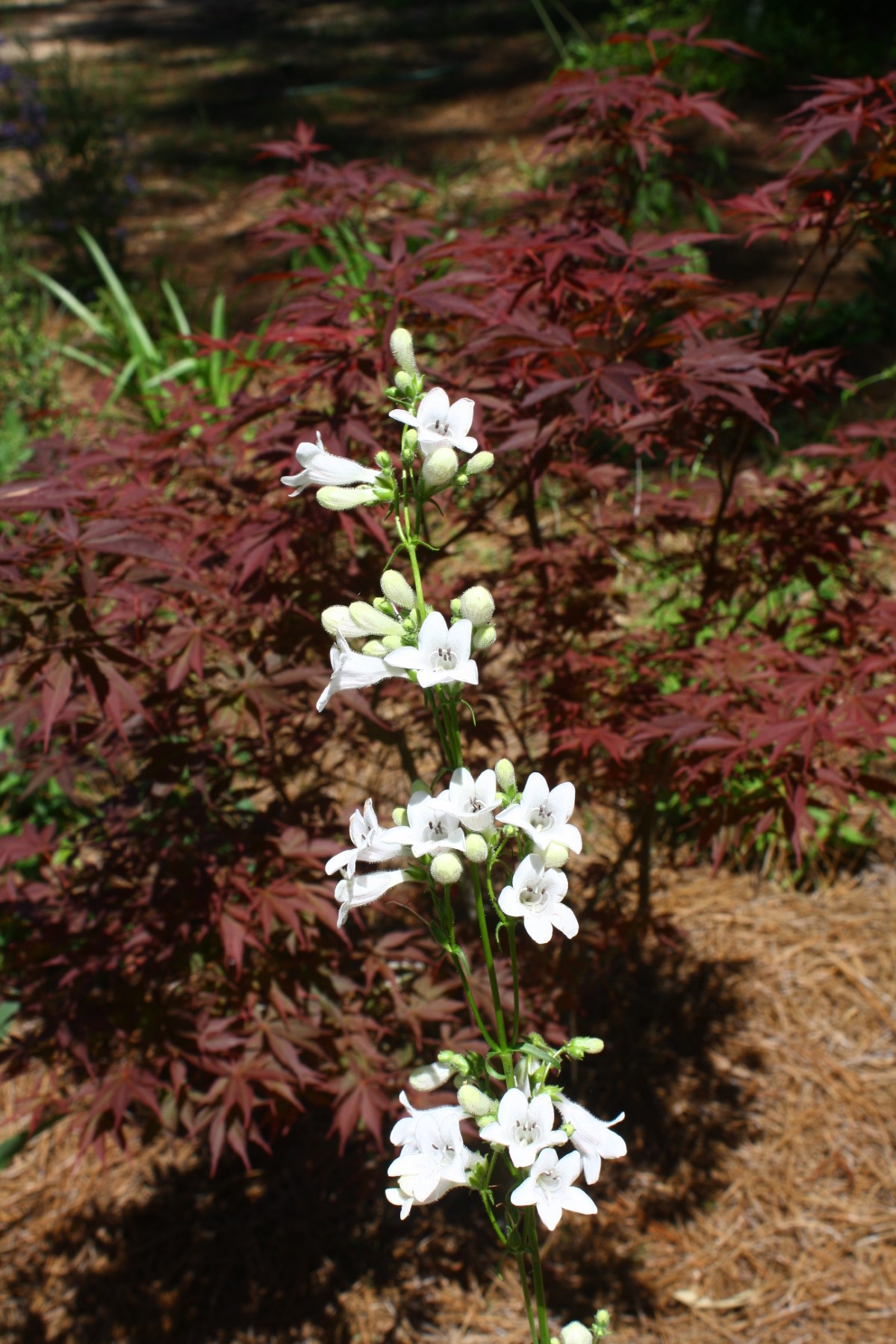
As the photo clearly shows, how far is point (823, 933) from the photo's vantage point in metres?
3.16

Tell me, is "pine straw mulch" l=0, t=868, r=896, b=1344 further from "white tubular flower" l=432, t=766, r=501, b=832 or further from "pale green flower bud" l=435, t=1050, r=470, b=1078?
"white tubular flower" l=432, t=766, r=501, b=832

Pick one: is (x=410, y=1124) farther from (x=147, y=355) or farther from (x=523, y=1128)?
(x=147, y=355)

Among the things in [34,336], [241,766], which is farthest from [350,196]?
[34,336]

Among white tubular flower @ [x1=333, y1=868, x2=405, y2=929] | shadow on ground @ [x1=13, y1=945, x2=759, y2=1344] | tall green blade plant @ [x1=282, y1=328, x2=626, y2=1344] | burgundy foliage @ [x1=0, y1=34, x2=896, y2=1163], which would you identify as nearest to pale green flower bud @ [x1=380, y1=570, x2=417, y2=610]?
tall green blade plant @ [x1=282, y1=328, x2=626, y2=1344]

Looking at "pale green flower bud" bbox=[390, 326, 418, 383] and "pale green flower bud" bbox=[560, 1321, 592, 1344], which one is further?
"pale green flower bud" bbox=[390, 326, 418, 383]

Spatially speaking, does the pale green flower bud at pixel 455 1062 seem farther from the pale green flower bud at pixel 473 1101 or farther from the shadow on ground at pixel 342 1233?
the shadow on ground at pixel 342 1233

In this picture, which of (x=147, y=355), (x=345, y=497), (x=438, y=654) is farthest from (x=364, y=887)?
(x=147, y=355)

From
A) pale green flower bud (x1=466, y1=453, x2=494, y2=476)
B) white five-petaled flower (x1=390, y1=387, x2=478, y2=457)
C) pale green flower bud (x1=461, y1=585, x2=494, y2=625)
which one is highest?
white five-petaled flower (x1=390, y1=387, x2=478, y2=457)

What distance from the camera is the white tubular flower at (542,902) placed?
1.08m

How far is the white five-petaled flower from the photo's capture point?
121 cm

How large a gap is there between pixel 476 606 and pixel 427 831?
0.27 m

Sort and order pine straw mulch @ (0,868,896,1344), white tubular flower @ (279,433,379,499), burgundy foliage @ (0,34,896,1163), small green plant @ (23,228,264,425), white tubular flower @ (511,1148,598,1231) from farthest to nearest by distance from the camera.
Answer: small green plant @ (23,228,264,425) < pine straw mulch @ (0,868,896,1344) < burgundy foliage @ (0,34,896,1163) < white tubular flower @ (279,433,379,499) < white tubular flower @ (511,1148,598,1231)

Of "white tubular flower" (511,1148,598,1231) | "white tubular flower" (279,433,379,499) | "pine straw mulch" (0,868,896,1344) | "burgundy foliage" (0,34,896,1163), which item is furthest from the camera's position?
"pine straw mulch" (0,868,896,1344)

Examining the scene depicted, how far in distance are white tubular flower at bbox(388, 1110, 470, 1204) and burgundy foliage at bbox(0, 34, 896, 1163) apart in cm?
78
